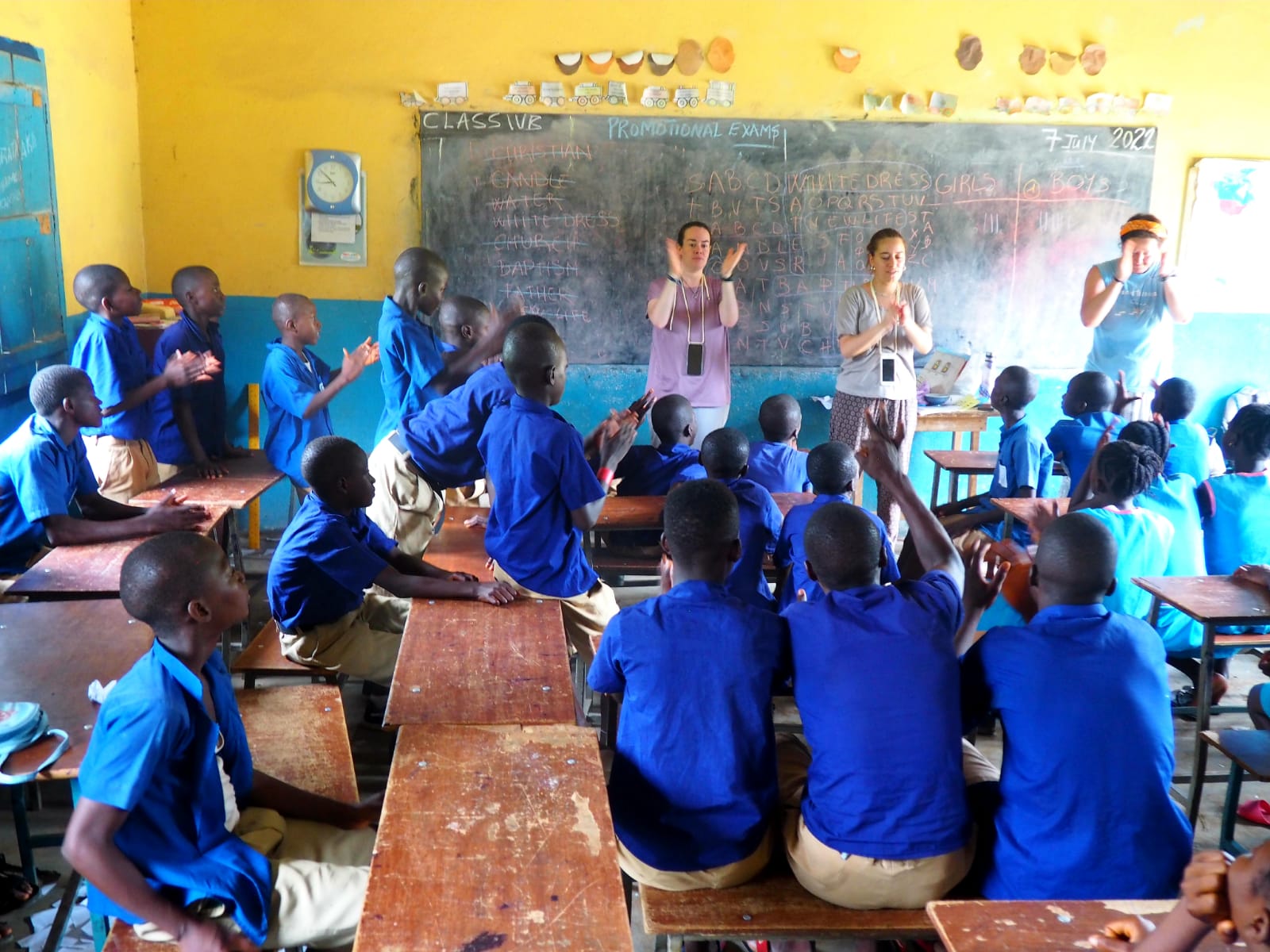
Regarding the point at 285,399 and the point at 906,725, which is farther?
the point at 285,399

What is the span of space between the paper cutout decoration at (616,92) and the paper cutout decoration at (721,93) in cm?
44

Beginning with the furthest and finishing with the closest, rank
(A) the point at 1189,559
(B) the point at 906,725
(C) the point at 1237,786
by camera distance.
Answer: (A) the point at 1189,559 → (C) the point at 1237,786 → (B) the point at 906,725

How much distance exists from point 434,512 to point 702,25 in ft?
10.4

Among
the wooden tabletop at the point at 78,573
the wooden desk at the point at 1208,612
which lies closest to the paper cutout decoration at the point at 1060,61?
the wooden desk at the point at 1208,612

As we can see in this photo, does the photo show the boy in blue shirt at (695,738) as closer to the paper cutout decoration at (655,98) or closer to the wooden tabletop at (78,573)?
the wooden tabletop at (78,573)

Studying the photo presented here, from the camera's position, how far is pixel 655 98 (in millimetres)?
5730

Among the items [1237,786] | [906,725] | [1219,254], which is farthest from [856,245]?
[906,725]

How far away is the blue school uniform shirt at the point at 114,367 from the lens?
4207 millimetres

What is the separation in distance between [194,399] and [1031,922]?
4.20 m

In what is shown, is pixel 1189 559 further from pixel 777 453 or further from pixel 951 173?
pixel 951 173

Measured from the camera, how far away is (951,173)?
5.93 meters

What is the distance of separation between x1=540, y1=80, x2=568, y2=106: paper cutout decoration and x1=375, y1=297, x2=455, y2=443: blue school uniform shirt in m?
1.93

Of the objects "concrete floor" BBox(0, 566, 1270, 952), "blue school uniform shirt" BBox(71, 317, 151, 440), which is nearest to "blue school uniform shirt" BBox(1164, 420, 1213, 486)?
"concrete floor" BBox(0, 566, 1270, 952)

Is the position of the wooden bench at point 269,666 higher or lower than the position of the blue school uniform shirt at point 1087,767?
lower
